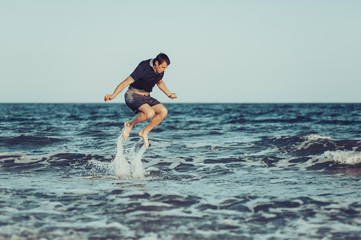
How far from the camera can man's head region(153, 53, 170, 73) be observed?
7.96m

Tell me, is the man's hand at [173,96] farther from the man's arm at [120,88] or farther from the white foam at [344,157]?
the white foam at [344,157]

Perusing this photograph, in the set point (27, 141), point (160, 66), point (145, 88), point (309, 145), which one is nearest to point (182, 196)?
point (160, 66)

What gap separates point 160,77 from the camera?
28.0 feet

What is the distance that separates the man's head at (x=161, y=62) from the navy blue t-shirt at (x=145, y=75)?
15 cm

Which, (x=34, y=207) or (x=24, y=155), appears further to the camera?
(x=24, y=155)

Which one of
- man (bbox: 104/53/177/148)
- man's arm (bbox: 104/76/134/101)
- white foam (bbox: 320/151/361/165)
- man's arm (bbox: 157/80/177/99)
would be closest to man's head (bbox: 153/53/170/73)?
man (bbox: 104/53/177/148)

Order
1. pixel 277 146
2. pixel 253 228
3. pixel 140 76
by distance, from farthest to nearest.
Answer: pixel 277 146 < pixel 140 76 < pixel 253 228

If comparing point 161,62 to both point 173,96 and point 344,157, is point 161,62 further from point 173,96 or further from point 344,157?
point 344,157

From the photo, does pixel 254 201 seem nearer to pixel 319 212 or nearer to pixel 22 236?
pixel 319 212

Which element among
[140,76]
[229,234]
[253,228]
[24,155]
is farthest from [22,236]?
[24,155]

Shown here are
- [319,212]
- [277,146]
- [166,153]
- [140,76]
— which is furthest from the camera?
[277,146]

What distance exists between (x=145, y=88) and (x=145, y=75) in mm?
426

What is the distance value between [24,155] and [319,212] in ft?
28.9

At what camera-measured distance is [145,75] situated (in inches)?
324
